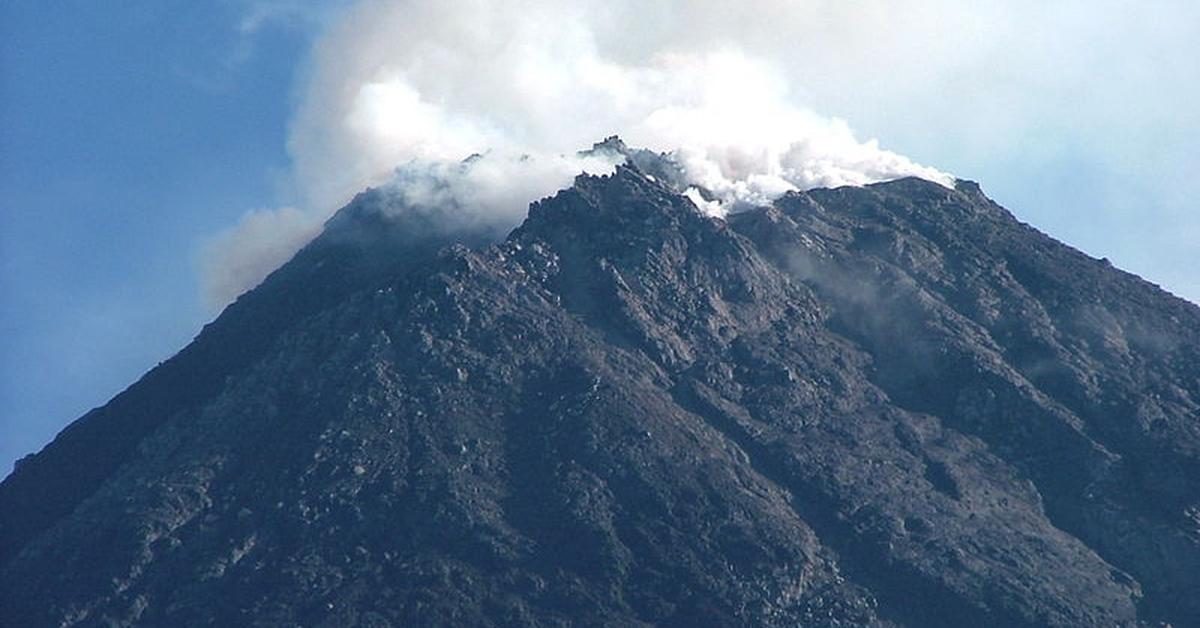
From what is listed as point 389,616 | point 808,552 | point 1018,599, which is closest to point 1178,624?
point 1018,599

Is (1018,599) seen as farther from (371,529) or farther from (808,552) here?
(371,529)

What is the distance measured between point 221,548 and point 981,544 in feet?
191

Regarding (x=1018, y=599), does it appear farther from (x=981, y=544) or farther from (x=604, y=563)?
(x=604, y=563)

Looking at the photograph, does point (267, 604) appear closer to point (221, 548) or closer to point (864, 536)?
point (221, 548)

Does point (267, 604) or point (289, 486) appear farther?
point (289, 486)

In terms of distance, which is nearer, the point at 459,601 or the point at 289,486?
the point at 459,601

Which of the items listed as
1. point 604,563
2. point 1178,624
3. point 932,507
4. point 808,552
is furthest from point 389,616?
point 1178,624

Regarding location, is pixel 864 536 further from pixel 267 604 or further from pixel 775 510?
pixel 267 604

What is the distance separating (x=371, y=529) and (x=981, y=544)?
46759mm

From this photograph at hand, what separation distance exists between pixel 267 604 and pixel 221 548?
9.80m

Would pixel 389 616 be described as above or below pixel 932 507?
below

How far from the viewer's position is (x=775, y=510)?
7746 inches

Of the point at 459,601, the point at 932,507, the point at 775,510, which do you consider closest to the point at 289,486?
the point at 459,601

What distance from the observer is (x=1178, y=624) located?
191000 mm
